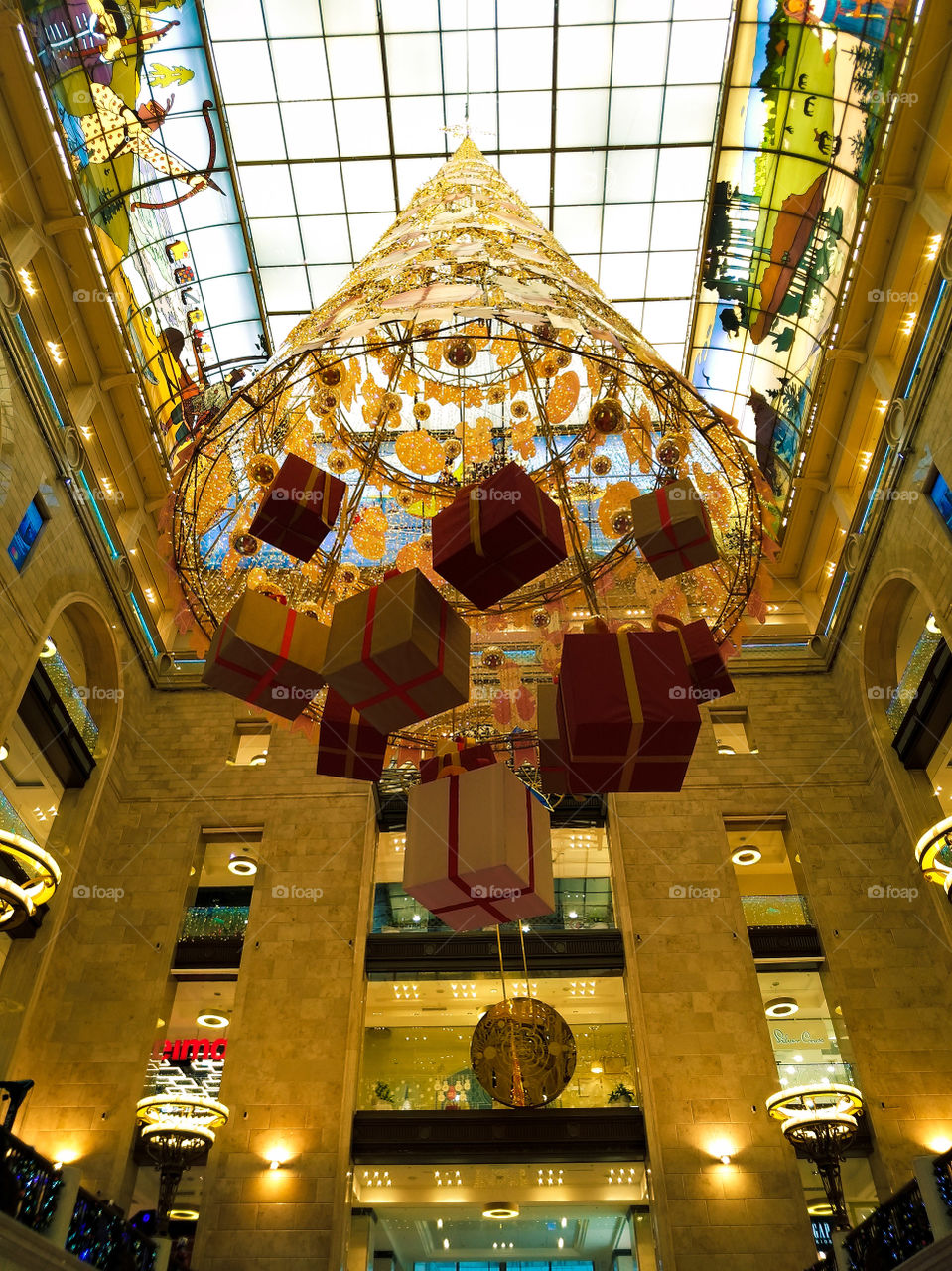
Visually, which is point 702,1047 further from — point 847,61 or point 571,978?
point 847,61

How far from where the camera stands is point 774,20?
13.0 meters

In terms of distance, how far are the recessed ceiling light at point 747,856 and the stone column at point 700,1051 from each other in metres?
1.08

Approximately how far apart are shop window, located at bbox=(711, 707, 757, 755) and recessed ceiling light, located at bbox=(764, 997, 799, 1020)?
3.95 meters

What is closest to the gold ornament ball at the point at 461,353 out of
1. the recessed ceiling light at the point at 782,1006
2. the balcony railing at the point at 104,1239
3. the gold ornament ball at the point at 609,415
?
the gold ornament ball at the point at 609,415

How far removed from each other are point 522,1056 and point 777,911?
582 centimetres

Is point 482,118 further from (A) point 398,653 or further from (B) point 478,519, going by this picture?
(A) point 398,653

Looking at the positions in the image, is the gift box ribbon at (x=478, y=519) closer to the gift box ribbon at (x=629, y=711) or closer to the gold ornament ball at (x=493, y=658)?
the gift box ribbon at (x=629, y=711)

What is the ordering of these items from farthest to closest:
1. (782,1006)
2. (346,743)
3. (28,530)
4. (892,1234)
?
(782,1006) < (28,530) < (892,1234) < (346,743)

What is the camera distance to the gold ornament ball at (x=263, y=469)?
17.2 feet

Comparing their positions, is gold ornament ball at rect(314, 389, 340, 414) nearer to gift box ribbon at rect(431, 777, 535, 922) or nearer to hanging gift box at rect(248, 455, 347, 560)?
hanging gift box at rect(248, 455, 347, 560)

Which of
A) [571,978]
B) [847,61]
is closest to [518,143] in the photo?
[847,61]

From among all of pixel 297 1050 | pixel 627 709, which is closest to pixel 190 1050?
pixel 297 1050

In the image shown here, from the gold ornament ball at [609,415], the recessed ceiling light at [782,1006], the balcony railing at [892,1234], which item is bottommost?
the balcony railing at [892,1234]

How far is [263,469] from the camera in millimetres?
5238
